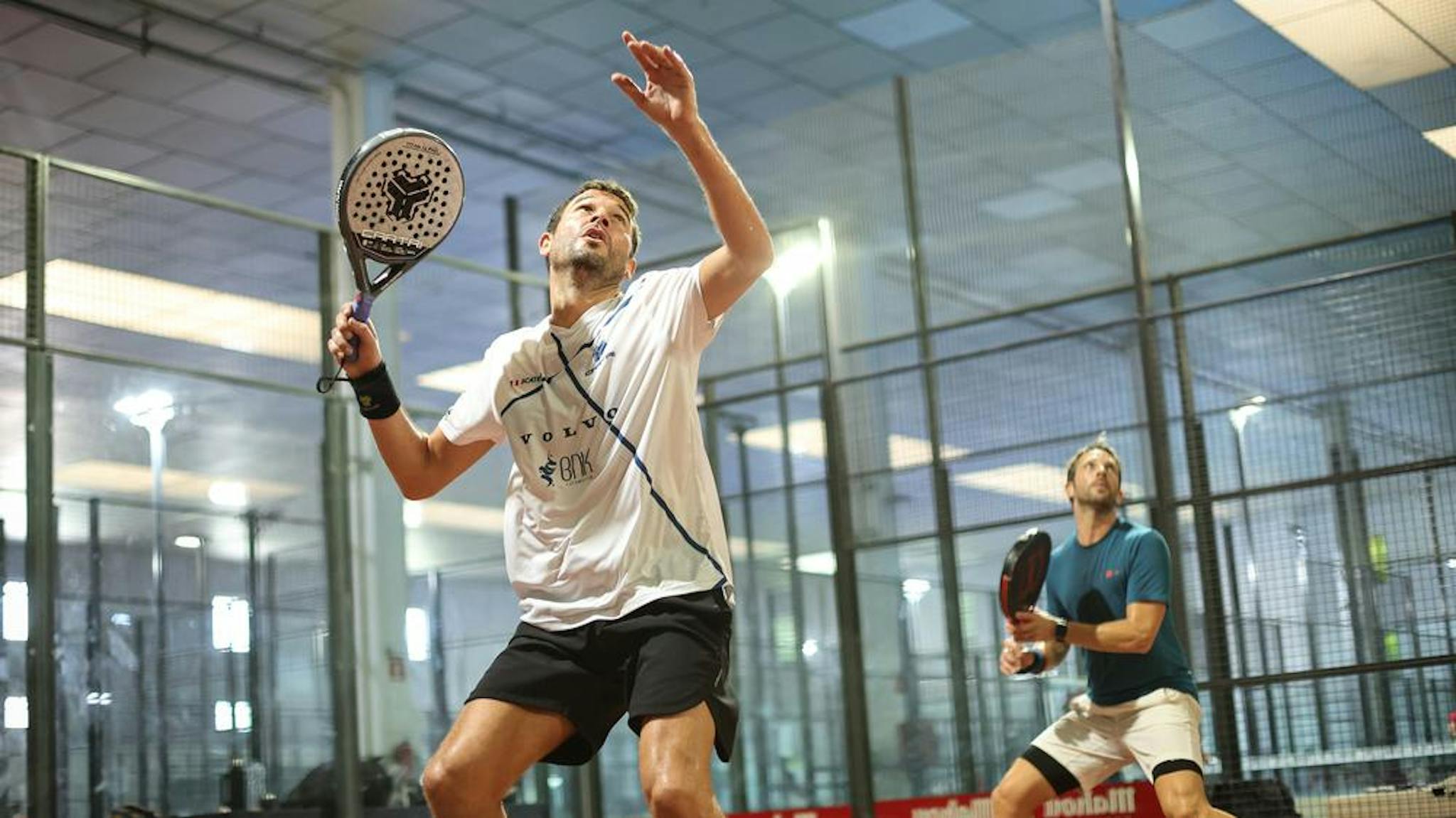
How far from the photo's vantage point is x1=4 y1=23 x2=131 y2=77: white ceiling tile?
9.55 metres

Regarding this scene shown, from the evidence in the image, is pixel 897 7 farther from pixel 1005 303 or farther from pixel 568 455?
pixel 568 455

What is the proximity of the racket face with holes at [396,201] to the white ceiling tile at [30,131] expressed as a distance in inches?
312

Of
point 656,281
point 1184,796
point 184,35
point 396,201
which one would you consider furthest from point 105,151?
point 656,281

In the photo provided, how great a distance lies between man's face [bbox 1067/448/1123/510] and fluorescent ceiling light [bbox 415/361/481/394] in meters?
8.64

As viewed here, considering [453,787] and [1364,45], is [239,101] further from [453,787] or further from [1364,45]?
[453,787]

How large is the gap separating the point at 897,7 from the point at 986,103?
3.37ft

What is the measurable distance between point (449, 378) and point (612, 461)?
11.3 m

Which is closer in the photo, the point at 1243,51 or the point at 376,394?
the point at 376,394

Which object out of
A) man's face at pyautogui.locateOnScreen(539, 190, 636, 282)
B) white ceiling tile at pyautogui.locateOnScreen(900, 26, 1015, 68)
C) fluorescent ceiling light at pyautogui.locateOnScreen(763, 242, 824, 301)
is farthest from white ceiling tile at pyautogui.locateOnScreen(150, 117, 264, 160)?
man's face at pyautogui.locateOnScreen(539, 190, 636, 282)

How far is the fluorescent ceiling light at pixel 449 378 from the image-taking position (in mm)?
14000

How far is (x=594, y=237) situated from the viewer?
3328 mm

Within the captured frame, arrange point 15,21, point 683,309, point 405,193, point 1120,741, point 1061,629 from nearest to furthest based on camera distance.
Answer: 1. point 683,309
2. point 405,193
3. point 1061,629
4. point 1120,741
5. point 15,21

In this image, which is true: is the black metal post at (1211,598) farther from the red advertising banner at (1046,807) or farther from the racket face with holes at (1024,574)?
the racket face with holes at (1024,574)

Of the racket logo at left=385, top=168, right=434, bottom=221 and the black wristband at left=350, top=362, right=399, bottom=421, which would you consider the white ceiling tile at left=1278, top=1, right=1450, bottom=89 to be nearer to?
the racket logo at left=385, top=168, right=434, bottom=221
